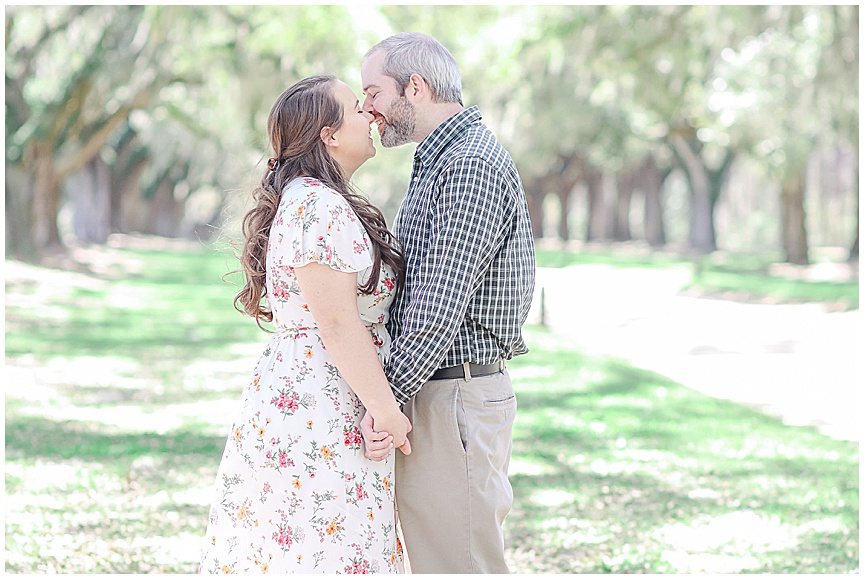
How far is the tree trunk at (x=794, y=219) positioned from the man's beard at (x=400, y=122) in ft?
76.7

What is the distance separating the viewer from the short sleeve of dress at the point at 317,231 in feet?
9.60

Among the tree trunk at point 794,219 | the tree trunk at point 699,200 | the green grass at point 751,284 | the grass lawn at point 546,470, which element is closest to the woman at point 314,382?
→ the grass lawn at point 546,470

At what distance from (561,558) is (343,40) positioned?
478 inches

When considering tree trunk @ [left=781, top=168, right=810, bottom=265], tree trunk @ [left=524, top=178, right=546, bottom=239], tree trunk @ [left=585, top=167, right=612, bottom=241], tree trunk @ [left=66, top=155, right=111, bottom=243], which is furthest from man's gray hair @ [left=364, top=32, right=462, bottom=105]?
tree trunk @ [left=524, top=178, right=546, bottom=239]

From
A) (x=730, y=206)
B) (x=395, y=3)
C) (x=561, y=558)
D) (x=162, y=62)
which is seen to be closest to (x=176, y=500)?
(x=561, y=558)

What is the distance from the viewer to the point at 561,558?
5.25 metres

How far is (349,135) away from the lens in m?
3.11

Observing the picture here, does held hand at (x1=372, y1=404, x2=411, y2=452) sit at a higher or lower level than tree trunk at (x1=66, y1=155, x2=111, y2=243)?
lower

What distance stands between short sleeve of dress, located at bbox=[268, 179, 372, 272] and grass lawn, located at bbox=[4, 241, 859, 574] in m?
0.76

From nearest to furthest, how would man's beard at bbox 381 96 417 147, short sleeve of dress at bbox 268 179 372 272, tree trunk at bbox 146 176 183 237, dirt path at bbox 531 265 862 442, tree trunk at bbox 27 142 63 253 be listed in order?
short sleeve of dress at bbox 268 179 372 272 < man's beard at bbox 381 96 417 147 < dirt path at bbox 531 265 862 442 < tree trunk at bbox 27 142 63 253 < tree trunk at bbox 146 176 183 237

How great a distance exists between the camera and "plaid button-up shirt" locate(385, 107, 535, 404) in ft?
9.92

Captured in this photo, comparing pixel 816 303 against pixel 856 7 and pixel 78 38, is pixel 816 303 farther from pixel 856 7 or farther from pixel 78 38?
pixel 78 38

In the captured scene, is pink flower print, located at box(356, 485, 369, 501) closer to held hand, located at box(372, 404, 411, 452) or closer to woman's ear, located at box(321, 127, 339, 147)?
held hand, located at box(372, 404, 411, 452)

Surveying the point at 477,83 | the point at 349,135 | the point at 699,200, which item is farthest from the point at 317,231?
the point at 699,200
